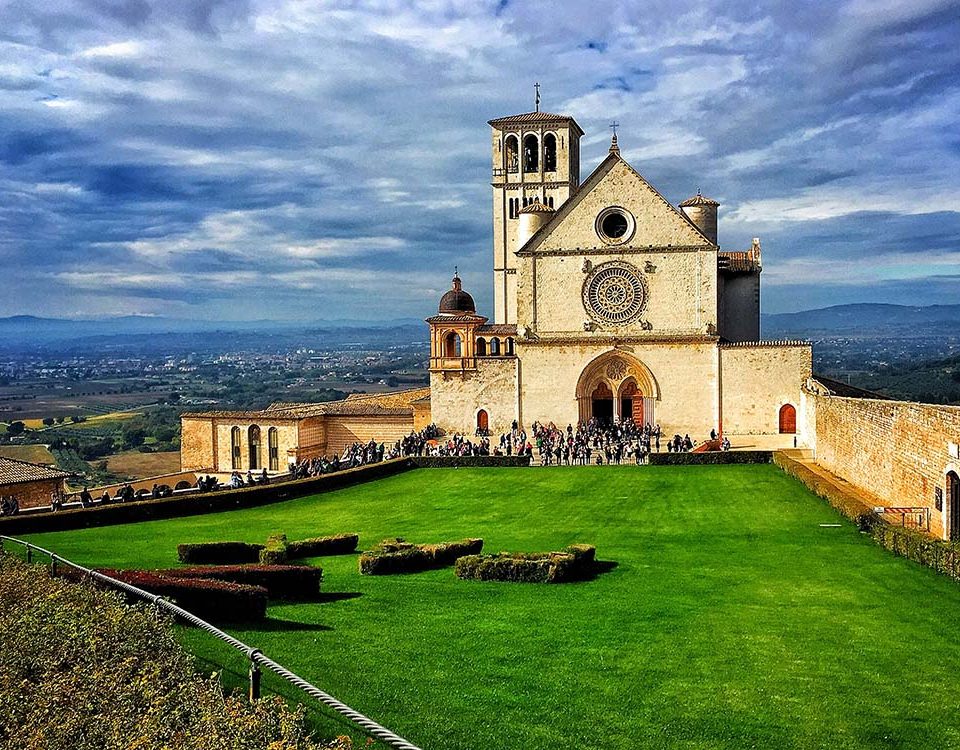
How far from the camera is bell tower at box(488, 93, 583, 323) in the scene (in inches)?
2414

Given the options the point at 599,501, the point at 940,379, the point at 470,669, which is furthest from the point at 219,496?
the point at 940,379

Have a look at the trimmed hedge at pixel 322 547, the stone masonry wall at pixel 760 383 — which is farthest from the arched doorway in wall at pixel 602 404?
the trimmed hedge at pixel 322 547

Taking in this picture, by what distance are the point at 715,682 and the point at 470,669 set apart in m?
2.92

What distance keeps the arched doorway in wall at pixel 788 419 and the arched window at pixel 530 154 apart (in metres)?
24.0

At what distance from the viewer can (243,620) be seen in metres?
12.8

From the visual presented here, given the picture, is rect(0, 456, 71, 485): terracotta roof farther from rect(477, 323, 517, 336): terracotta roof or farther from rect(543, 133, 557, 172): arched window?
rect(543, 133, 557, 172): arched window

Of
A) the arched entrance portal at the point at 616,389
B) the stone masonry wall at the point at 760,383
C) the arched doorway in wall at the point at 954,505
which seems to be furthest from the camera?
the arched entrance portal at the point at 616,389

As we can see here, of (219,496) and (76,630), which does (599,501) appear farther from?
(76,630)

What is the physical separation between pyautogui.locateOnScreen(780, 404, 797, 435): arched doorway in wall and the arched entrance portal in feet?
20.3

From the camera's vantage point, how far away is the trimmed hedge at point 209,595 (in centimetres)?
1234

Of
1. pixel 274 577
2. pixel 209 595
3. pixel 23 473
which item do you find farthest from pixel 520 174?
pixel 209 595

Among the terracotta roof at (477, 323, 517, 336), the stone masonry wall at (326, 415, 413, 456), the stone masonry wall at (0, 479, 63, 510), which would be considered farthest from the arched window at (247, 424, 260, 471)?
the stone masonry wall at (0, 479, 63, 510)

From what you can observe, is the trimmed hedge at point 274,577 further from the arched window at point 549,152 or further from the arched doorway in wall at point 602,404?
the arched window at point 549,152

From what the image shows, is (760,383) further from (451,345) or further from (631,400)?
(451,345)
